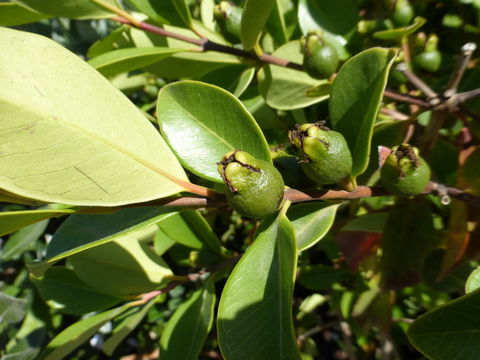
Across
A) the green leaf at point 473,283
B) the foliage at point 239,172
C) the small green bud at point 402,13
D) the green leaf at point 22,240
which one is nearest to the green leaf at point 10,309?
the foliage at point 239,172

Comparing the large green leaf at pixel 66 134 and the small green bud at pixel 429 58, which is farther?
the small green bud at pixel 429 58

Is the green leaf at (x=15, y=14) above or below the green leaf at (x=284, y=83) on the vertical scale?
above

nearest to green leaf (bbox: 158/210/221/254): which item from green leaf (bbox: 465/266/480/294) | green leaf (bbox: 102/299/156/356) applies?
green leaf (bbox: 102/299/156/356)

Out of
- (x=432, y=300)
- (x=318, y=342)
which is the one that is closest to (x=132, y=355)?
(x=318, y=342)

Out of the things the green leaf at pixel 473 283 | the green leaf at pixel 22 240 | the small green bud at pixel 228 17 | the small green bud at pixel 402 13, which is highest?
the small green bud at pixel 228 17

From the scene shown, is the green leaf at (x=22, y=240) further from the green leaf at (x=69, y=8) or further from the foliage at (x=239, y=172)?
the green leaf at (x=69, y=8)

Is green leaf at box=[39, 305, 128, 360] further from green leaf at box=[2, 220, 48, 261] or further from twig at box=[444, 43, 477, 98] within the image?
twig at box=[444, 43, 477, 98]

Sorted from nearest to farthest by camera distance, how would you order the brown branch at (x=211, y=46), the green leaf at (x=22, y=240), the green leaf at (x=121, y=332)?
the brown branch at (x=211, y=46), the green leaf at (x=121, y=332), the green leaf at (x=22, y=240)
